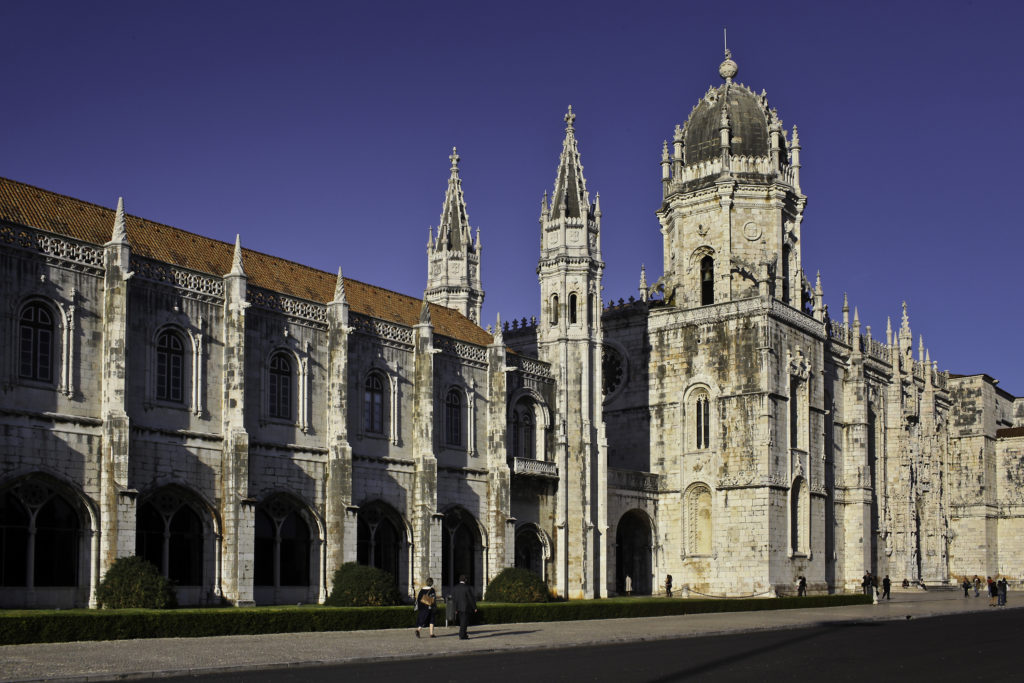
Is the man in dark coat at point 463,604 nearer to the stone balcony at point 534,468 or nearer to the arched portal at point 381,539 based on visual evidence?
the arched portal at point 381,539

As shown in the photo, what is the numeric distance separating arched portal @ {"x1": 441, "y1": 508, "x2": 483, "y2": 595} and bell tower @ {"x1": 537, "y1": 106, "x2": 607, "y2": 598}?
419 cm

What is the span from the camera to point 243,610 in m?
27.2

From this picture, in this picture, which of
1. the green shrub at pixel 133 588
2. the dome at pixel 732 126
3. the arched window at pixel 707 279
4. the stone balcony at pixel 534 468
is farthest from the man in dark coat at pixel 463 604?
the dome at pixel 732 126

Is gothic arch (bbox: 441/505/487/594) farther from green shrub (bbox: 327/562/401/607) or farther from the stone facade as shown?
green shrub (bbox: 327/562/401/607)

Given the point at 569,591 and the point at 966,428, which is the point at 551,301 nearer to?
the point at 569,591

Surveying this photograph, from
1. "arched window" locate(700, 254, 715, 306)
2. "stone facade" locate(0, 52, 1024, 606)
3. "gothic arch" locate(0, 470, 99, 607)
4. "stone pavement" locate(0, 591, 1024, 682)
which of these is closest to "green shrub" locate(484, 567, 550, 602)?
"stone facade" locate(0, 52, 1024, 606)

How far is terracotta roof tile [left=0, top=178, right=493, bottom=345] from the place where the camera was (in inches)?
1330

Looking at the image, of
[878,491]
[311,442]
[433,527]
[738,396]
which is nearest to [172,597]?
[311,442]

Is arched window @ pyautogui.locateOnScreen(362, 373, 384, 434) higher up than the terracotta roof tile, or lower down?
lower down

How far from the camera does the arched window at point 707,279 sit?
56.9 metres

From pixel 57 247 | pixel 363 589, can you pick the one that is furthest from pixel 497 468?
pixel 57 247

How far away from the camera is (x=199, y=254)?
38.4m

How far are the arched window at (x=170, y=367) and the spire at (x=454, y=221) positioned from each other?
23361mm

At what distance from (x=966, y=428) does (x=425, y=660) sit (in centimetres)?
6548
